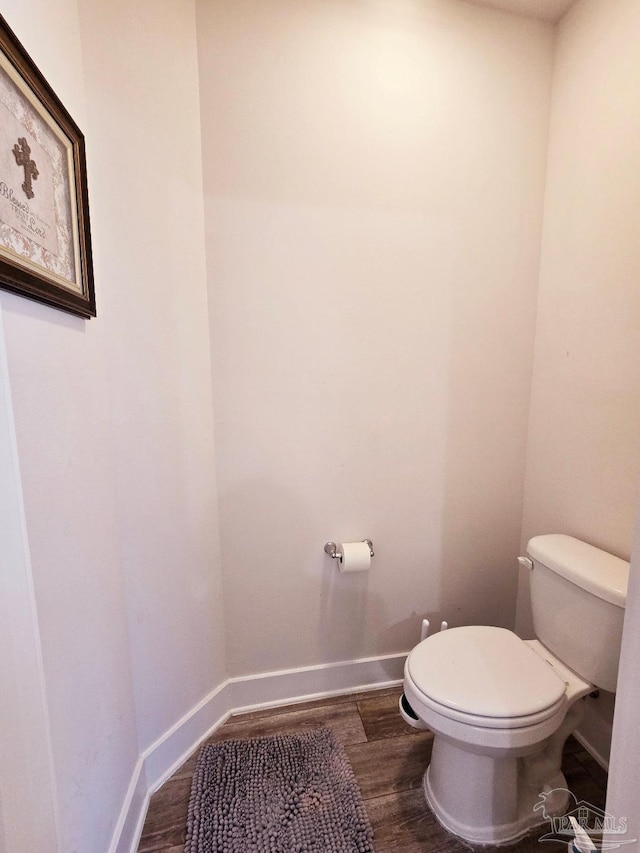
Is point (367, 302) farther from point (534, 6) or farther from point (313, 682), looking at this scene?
point (313, 682)

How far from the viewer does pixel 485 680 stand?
1.01m

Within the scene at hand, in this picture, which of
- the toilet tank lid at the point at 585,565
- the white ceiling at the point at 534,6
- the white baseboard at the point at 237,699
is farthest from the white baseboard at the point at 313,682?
the white ceiling at the point at 534,6

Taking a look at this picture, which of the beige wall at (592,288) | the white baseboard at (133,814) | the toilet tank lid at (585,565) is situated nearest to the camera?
the white baseboard at (133,814)

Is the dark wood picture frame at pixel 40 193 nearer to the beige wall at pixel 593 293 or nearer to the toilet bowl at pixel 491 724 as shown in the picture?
the toilet bowl at pixel 491 724

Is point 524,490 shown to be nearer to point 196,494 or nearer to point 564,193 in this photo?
point 564,193

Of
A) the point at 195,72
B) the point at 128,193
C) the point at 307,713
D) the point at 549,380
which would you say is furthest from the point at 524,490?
the point at 195,72

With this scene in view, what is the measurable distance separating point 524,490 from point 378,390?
0.83 meters

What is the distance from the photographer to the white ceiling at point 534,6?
125 centimetres

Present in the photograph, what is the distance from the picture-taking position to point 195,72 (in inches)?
43.8

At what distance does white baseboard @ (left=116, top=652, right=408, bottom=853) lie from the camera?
107 cm

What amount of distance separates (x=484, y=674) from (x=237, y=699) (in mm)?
993

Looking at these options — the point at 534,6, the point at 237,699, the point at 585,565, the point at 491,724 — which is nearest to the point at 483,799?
the point at 491,724

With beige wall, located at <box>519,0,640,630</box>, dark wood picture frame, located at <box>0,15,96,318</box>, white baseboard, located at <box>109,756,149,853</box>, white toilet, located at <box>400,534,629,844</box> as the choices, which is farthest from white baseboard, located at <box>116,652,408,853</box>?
dark wood picture frame, located at <box>0,15,96,318</box>

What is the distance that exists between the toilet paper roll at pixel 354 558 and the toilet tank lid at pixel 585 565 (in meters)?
0.59
